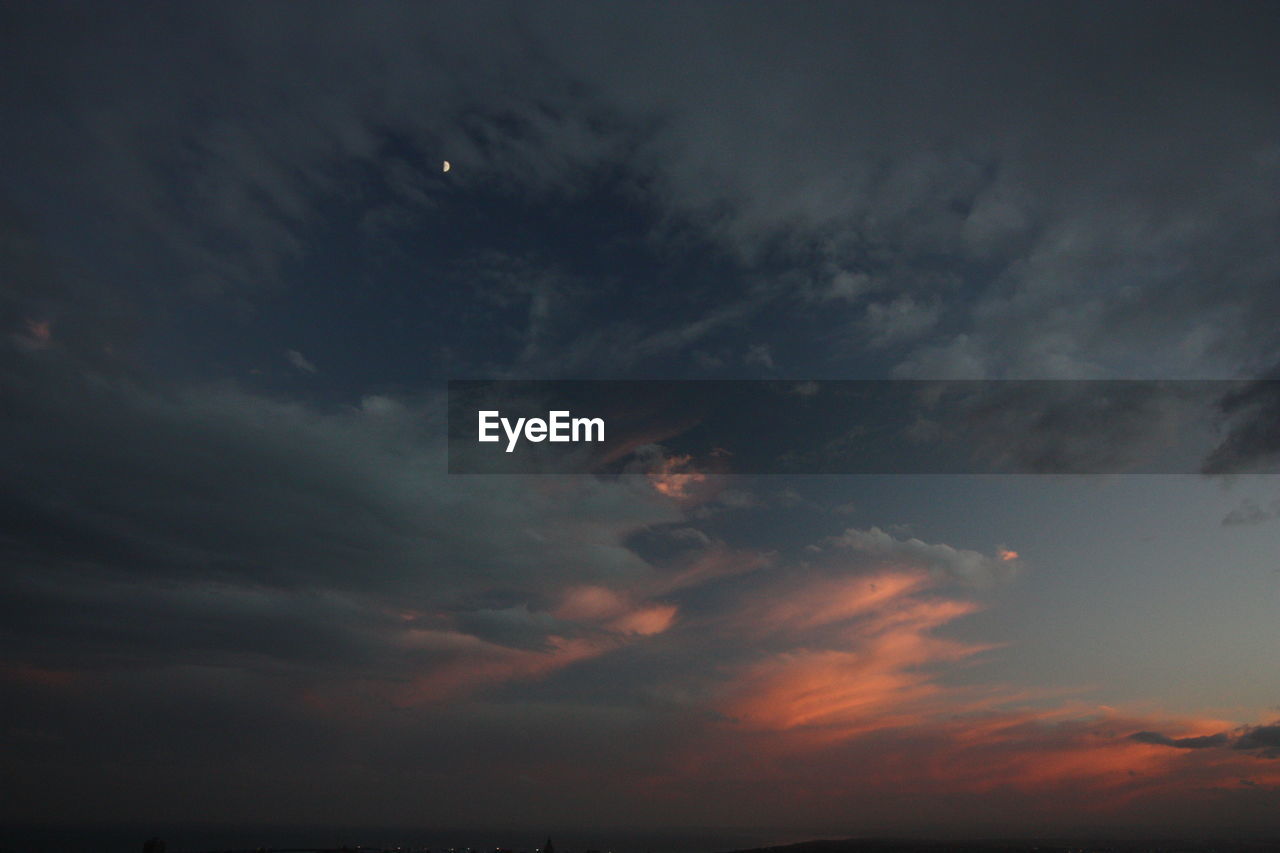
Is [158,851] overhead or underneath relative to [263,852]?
overhead

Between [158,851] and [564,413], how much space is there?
15006 cm

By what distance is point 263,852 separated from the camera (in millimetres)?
191000

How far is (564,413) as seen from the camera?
1748 inches

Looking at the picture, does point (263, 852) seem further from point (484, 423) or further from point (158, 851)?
point (484, 423)

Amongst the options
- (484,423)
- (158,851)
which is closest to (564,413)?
(484,423)

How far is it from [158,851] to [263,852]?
2599 inches

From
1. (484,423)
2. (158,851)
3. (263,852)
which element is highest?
(484,423)

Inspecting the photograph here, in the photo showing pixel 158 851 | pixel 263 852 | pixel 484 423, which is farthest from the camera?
pixel 263 852

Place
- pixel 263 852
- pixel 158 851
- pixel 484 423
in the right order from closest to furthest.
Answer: pixel 484 423 → pixel 158 851 → pixel 263 852

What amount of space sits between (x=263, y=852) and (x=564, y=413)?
210311mm

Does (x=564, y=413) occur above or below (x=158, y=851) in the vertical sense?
above

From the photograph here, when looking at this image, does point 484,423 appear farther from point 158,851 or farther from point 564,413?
point 158,851

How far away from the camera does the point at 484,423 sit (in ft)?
142

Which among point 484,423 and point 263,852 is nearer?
point 484,423
